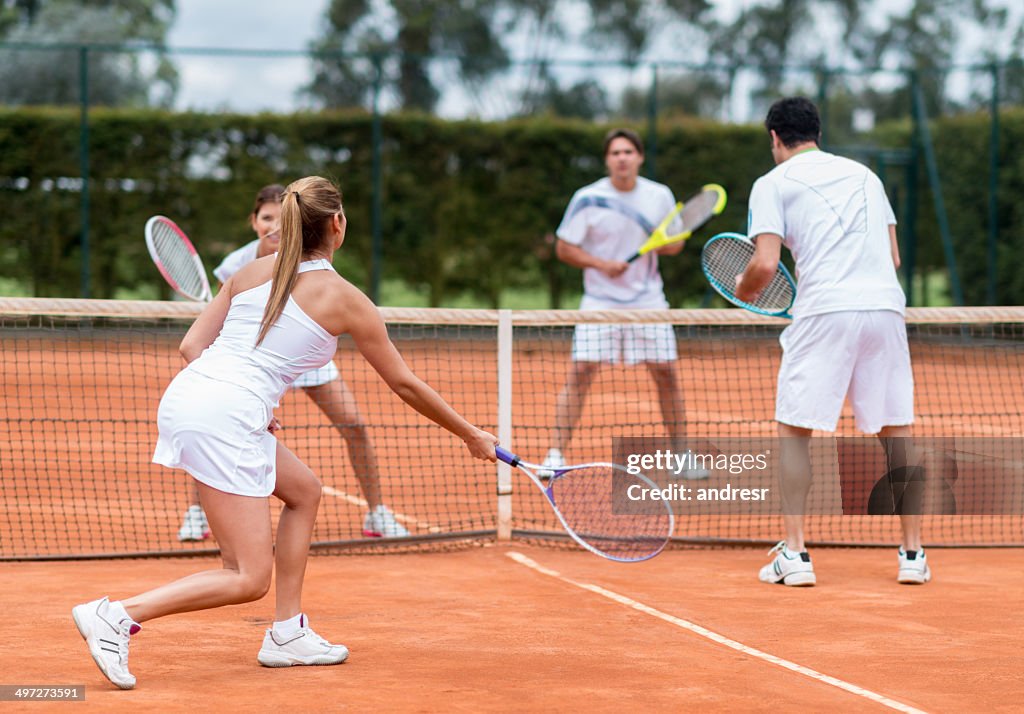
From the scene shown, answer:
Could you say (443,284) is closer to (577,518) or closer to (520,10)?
(577,518)

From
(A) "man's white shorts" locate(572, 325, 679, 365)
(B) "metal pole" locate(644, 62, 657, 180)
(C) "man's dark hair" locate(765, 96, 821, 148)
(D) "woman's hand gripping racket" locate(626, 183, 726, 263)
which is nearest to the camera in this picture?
(C) "man's dark hair" locate(765, 96, 821, 148)

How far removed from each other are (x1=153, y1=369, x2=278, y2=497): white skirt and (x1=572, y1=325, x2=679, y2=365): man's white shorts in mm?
3716

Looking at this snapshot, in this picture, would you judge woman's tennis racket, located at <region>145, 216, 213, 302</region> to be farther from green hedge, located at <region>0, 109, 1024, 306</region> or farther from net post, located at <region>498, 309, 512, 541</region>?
green hedge, located at <region>0, 109, 1024, 306</region>

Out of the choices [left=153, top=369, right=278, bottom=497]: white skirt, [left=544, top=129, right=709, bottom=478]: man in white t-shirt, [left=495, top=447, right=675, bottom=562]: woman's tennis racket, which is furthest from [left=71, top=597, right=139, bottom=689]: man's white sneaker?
[left=544, top=129, right=709, bottom=478]: man in white t-shirt

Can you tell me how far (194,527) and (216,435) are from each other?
2.48 meters

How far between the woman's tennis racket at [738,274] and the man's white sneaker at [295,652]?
2159 millimetres

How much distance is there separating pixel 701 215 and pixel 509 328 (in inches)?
100

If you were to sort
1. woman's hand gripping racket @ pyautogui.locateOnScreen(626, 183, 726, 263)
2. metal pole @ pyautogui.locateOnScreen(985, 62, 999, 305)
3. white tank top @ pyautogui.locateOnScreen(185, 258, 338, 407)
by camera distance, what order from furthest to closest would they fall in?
1. metal pole @ pyautogui.locateOnScreen(985, 62, 999, 305)
2. woman's hand gripping racket @ pyautogui.locateOnScreen(626, 183, 726, 263)
3. white tank top @ pyautogui.locateOnScreen(185, 258, 338, 407)

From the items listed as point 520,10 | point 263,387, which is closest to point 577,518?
point 263,387

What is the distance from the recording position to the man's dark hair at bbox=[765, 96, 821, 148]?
5145mm

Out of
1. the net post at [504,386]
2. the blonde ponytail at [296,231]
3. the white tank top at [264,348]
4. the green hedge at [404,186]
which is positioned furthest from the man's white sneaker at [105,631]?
the green hedge at [404,186]

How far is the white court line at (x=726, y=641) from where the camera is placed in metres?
3.69

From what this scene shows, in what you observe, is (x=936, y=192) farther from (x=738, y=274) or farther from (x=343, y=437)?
(x=343, y=437)

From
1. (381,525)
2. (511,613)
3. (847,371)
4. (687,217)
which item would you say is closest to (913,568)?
(847,371)
